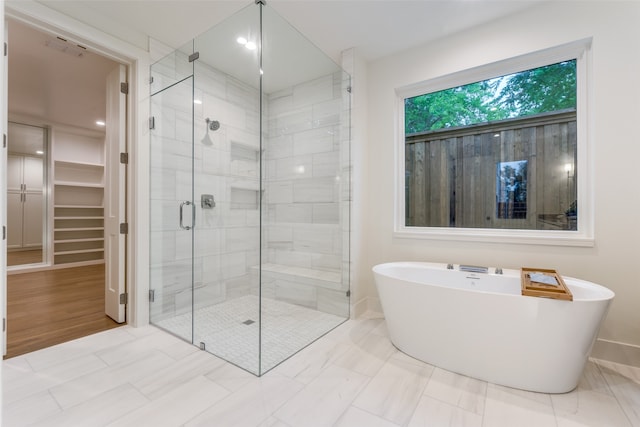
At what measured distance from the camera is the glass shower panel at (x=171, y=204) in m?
2.80

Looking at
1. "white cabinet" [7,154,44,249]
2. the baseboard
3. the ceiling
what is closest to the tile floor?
the baseboard

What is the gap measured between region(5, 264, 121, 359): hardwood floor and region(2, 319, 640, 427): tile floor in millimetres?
276

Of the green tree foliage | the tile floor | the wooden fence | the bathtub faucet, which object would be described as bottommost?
the tile floor

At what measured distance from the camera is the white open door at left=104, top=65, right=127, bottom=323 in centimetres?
274

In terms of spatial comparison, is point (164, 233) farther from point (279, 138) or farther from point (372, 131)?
point (372, 131)

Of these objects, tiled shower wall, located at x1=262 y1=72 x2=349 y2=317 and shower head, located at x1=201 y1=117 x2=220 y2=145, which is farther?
tiled shower wall, located at x1=262 y1=72 x2=349 y2=317

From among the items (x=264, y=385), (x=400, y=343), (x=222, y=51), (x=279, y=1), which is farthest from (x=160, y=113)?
Result: (x=400, y=343)

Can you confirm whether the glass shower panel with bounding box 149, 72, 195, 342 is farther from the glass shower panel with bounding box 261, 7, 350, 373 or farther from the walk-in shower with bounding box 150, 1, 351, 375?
the glass shower panel with bounding box 261, 7, 350, 373

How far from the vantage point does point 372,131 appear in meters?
3.20

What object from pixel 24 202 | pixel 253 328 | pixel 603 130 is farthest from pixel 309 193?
pixel 24 202

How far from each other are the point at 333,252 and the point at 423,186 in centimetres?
112

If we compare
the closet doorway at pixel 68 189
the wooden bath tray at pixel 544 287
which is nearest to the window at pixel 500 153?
the wooden bath tray at pixel 544 287

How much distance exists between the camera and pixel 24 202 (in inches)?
220

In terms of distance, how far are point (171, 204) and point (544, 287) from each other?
2.95 meters
